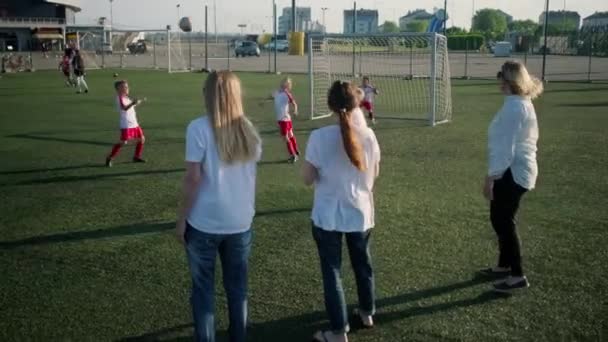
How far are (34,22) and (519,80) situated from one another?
8026cm

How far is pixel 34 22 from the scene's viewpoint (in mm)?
74625

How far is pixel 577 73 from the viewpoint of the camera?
35.1 metres

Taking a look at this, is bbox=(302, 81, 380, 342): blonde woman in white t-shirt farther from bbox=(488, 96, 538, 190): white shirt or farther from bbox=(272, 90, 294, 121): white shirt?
bbox=(272, 90, 294, 121): white shirt

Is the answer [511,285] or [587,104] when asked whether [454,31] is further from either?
[511,285]

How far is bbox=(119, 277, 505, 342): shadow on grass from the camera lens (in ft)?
15.5

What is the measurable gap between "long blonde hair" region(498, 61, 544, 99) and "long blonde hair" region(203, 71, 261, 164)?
259 centimetres

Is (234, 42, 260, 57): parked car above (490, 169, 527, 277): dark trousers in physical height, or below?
above

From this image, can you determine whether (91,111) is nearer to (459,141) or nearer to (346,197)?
(459,141)

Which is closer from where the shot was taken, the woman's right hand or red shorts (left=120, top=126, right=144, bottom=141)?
the woman's right hand

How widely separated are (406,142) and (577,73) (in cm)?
2570

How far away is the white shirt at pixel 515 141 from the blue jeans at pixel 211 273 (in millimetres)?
2381

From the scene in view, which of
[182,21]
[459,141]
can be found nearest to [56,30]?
[182,21]

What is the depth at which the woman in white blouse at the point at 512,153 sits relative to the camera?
→ 16.6 feet

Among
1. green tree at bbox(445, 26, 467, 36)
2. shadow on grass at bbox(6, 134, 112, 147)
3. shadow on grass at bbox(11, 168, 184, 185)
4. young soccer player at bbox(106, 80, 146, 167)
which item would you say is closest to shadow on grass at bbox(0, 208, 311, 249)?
shadow on grass at bbox(11, 168, 184, 185)
